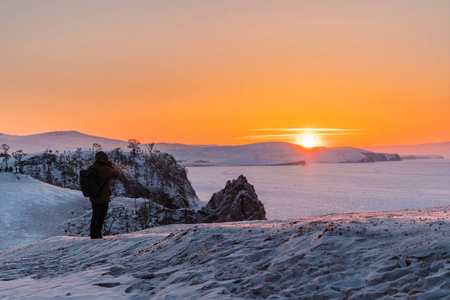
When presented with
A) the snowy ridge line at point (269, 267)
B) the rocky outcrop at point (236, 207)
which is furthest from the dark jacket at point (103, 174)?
the rocky outcrop at point (236, 207)

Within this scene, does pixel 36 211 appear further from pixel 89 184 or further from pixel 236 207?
pixel 89 184

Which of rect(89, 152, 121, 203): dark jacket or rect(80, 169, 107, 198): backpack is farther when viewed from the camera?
rect(89, 152, 121, 203): dark jacket

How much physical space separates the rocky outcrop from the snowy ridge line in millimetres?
18293

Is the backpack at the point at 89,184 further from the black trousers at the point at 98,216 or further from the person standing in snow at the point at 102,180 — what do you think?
the black trousers at the point at 98,216

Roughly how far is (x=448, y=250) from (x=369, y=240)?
1.34 meters

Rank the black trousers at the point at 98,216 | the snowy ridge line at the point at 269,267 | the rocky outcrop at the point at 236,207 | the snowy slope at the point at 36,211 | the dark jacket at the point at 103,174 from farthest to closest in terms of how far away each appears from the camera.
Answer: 1. the rocky outcrop at the point at 236,207
2. the snowy slope at the point at 36,211
3. the black trousers at the point at 98,216
4. the dark jacket at the point at 103,174
5. the snowy ridge line at the point at 269,267

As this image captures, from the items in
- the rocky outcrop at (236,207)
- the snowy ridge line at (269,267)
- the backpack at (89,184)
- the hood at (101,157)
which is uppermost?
the hood at (101,157)

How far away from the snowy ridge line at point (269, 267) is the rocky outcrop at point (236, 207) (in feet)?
60.0

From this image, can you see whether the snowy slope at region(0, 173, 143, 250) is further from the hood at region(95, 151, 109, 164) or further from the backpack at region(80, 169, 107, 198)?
the hood at region(95, 151, 109, 164)

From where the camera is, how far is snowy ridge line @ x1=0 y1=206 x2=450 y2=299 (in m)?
4.97

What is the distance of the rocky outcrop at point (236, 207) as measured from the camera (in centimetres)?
2698

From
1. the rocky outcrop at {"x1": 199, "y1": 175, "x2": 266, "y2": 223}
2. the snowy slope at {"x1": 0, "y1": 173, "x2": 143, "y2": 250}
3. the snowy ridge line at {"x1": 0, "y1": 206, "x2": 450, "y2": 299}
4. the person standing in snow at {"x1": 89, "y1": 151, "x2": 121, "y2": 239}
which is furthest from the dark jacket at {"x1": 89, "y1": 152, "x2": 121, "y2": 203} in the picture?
the rocky outcrop at {"x1": 199, "y1": 175, "x2": 266, "y2": 223}

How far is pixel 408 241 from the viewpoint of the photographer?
19.4 ft

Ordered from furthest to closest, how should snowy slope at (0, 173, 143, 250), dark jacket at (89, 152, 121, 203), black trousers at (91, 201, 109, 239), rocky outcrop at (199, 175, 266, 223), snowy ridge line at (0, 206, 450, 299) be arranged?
rocky outcrop at (199, 175, 266, 223)
snowy slope at (0, 173, 143, 250)
black trousers at (91, 201, 109, 239)
dark jacket at (89, 152, 121, 203)
snowy ridge line at (0, 206, 450, 299)
